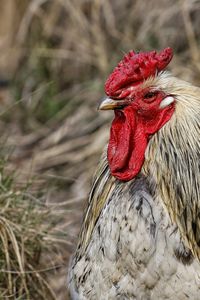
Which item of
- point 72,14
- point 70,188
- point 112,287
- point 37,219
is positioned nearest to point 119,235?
point 112,287

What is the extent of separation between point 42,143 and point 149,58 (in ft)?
10.6

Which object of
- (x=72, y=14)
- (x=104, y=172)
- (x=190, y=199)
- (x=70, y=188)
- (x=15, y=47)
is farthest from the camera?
(x=15, y=47)

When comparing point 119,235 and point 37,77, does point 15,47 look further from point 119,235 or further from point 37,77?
point 119,235

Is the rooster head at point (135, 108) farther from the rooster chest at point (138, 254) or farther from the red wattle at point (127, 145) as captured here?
the rooster chest at point (138, 254)

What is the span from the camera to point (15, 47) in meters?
7.73

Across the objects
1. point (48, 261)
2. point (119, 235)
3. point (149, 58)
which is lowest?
point (48, 261)

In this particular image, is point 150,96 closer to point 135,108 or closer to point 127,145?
point 135,108

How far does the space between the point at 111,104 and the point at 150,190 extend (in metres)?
0.40

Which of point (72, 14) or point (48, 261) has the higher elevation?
point (72, 14)

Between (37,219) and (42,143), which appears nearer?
(37,219)

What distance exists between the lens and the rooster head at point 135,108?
359cm

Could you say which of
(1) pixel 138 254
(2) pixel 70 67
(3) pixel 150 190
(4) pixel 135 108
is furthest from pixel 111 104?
(2) pixel 70 67

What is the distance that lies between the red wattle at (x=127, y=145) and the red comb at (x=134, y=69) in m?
0.12

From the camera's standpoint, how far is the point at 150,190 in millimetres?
3607
